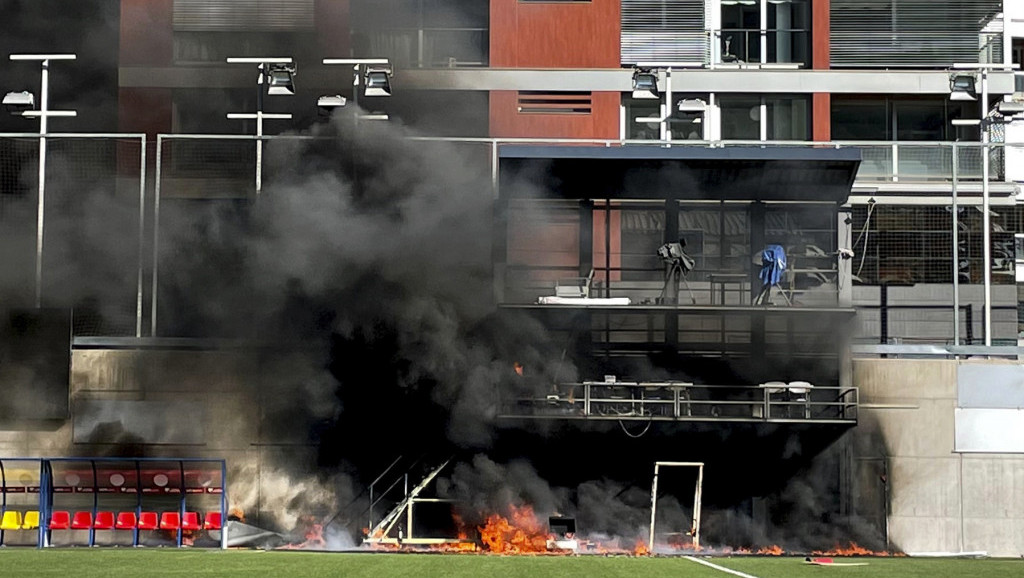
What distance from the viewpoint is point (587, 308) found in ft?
79.2

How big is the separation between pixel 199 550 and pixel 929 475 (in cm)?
1110

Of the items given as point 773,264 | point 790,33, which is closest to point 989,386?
point 773,264

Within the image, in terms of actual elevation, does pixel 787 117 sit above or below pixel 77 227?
above

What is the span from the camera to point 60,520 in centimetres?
2250

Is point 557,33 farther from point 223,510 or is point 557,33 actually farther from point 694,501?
point 223,510

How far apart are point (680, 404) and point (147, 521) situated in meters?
8.28

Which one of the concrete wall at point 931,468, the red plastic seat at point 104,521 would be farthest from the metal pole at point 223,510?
the concrete wall at point 931,468

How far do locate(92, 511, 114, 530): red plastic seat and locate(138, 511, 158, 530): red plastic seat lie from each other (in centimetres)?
42

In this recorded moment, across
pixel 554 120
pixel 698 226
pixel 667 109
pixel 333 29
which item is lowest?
pixel 698 226

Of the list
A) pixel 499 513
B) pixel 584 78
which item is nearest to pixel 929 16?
pixel 584 78

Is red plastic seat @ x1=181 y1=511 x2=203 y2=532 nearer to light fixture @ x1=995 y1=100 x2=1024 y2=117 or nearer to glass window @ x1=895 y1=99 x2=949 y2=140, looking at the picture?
light fixture @ x1=995 y1=100 x2=1024 y2=117

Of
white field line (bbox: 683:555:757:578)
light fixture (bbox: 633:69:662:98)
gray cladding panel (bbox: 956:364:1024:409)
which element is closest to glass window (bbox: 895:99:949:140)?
light fixture (bbox: 633:69:662:98)

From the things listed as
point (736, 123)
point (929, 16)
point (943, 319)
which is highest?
point (929, 16)

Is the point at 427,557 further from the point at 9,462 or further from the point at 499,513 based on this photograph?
the point at 9,462
